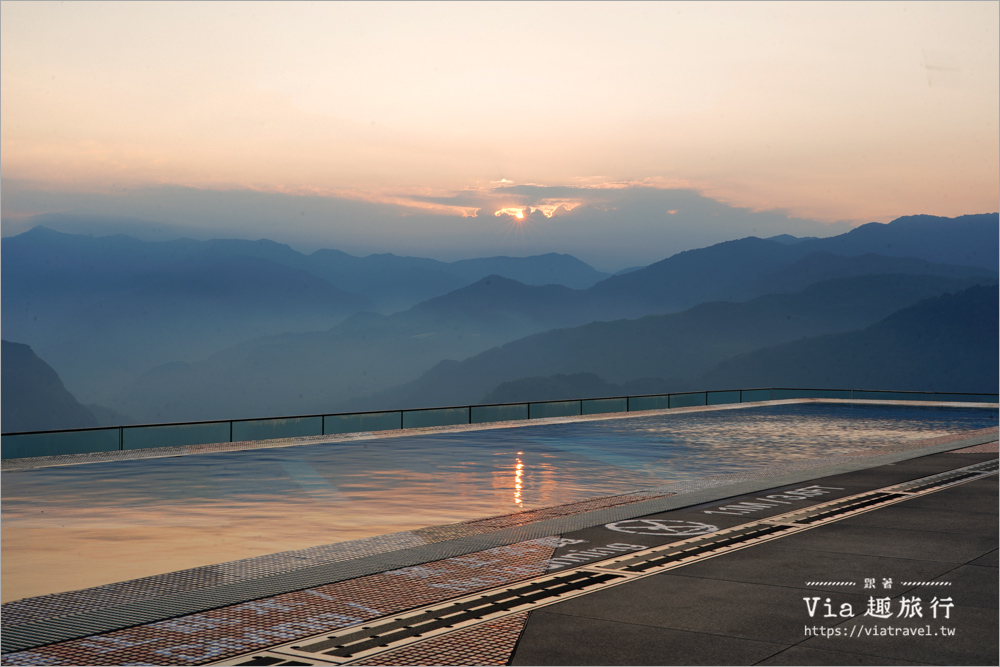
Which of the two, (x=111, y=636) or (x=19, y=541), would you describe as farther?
(x=19, y=541)

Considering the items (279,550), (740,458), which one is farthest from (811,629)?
(740,458)

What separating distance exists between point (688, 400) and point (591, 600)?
112 feet

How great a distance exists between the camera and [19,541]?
12.3 metres

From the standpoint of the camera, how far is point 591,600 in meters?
8.96

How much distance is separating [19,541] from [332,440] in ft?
47.1

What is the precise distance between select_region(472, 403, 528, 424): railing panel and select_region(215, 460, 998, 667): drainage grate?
59.6 feet

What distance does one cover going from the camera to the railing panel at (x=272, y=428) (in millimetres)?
25881

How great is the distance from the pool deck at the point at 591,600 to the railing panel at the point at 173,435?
1263 centimetres

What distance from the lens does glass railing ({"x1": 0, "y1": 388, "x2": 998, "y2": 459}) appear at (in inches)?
853

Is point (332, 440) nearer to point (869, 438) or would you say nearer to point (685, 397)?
point (869, 438)

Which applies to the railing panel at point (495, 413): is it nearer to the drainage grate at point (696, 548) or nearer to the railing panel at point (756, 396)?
the railing panel at point (756, 396)

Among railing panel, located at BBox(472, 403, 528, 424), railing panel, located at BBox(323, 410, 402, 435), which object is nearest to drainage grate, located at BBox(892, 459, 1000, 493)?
→ railing panel, located at BBox(472, 403, 528, 424)

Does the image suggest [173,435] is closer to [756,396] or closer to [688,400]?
[688,400]

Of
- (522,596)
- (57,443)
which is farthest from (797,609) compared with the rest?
(57,443)
